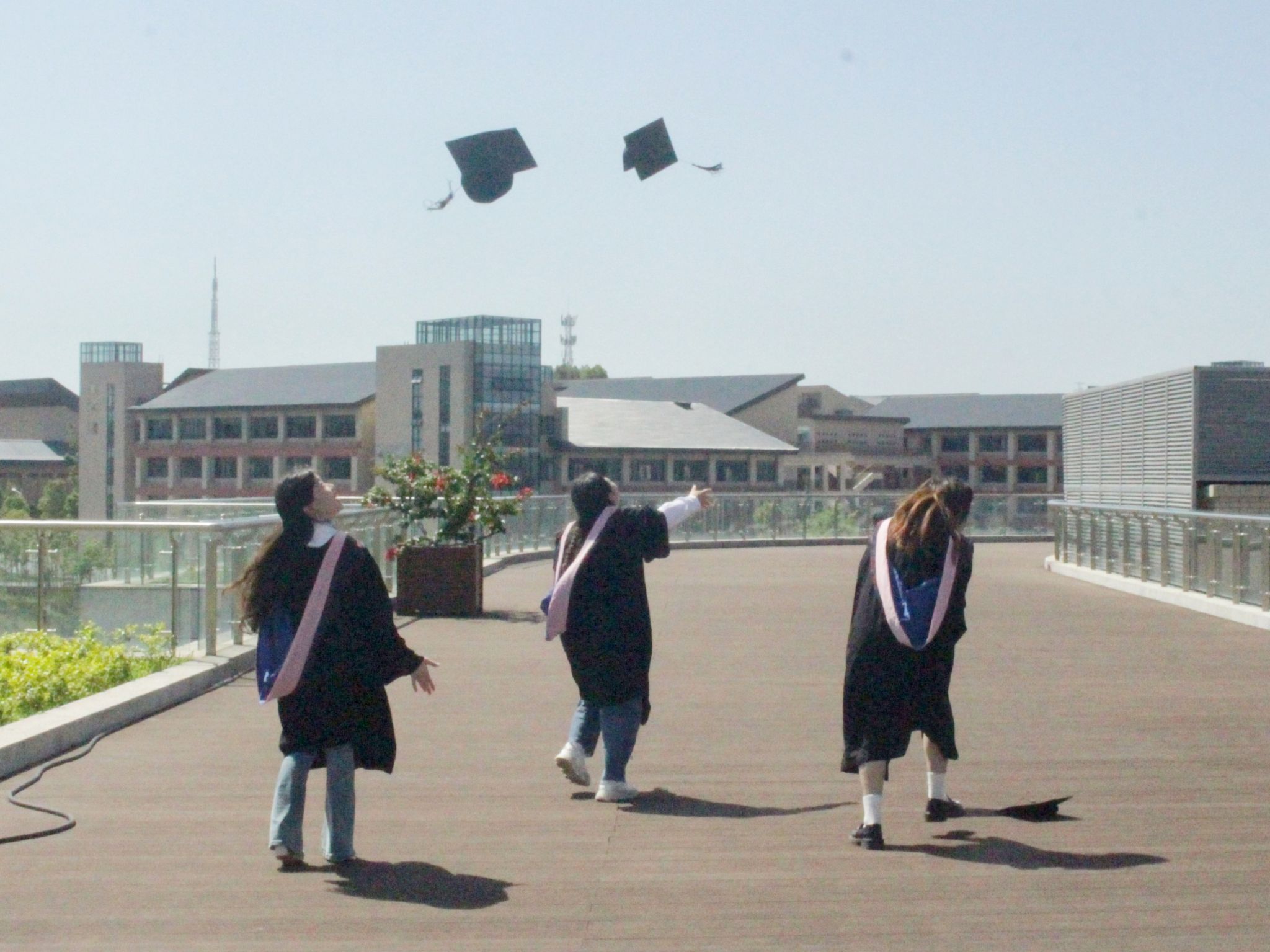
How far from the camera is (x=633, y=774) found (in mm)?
8625

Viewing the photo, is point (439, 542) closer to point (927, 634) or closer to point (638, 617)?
point (638, 617)

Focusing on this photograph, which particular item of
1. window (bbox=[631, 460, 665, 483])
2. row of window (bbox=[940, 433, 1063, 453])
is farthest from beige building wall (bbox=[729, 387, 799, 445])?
window (bbox=[631, 460, 665, 483])

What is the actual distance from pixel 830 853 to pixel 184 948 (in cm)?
248

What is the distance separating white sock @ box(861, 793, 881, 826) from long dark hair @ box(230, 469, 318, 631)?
2.30 meters

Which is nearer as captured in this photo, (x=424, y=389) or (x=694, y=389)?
(x=424, y=389)

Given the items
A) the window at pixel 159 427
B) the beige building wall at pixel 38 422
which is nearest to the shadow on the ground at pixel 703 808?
the window at pixel 159 427

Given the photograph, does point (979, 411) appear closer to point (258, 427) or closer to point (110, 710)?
point (258, 427)

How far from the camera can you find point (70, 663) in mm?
11672

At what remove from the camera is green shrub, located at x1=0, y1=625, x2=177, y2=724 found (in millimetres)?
10789

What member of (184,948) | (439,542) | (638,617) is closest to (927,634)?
(638,617)

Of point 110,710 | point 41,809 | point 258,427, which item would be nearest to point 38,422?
point 258,427

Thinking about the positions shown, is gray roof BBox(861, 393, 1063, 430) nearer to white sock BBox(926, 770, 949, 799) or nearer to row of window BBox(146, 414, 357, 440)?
row of window BBox(146, 414, 357, 440)

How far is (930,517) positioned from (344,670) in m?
2.32

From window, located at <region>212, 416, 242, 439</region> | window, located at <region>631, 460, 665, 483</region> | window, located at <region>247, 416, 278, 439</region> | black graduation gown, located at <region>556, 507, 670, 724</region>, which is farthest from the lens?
window, located at <region>212, 416, 242, 439</region>
